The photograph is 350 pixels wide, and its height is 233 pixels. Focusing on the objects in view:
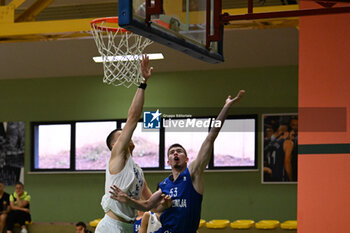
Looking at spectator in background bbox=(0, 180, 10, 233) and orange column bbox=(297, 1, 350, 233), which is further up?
orange column bbox=(297, 1, 350, 233)

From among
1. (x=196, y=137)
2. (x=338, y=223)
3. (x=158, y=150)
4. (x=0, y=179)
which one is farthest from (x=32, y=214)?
(x=338, y=223)

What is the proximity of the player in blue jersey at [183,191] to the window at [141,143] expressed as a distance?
6795 millimetres

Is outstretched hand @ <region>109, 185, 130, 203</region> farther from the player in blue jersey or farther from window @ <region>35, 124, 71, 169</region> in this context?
window @ <region>35, 124, 71, 169</region>

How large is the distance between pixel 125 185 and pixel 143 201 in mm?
375

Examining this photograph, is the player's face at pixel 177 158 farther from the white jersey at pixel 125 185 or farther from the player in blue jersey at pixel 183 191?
the white jersey at pixel 125 185

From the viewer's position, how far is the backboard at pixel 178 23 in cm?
537

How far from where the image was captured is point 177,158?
696cm

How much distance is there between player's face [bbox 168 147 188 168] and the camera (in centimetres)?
696

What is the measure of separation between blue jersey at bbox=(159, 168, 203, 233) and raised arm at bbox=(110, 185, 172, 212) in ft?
0.36

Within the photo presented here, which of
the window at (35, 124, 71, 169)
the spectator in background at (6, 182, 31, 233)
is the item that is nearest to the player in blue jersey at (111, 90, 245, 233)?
the spectator in background at (6, 182, 31, 233)

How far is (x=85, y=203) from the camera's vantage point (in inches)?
585

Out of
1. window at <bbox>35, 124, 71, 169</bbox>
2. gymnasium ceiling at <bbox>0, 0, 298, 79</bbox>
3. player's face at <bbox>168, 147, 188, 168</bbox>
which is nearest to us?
player's face at <bbox>168, 147, 188, 168</bbox>

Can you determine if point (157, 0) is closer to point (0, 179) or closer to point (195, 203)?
point (195, 203)

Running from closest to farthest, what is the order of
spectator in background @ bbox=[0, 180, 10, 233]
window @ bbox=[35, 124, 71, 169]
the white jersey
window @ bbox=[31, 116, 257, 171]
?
the white jersey < spectator in background @ bbox=[0, 180, 10, 233] < window @ bbox=[31, 116, 257, 171] < window @ bbox=[35, 124, 71, 169]
